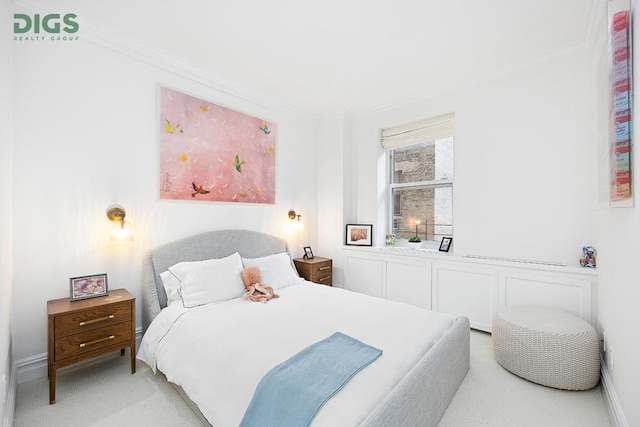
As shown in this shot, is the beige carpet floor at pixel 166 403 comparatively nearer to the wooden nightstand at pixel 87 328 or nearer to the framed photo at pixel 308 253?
the wooden nightstand at pixel 87 328

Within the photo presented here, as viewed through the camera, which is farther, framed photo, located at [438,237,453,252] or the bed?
framed photo, located at [438,237,453,252]

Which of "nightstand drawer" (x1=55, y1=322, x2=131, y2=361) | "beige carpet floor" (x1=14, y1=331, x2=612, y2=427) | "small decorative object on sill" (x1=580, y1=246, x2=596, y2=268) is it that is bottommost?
"beige carpet floor" (x1=14, y1=331, x2=612, y2=427)

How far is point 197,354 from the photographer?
174cm

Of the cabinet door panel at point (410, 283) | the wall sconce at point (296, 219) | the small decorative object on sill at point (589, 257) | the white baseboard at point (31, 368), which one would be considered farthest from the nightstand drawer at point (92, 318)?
the small decorative object on sill at point (589, 257)

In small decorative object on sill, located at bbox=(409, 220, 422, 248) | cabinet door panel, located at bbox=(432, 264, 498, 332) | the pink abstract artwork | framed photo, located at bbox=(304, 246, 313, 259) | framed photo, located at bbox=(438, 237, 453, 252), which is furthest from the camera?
framed photo, located at bbox=(304, 246, 313, 259)

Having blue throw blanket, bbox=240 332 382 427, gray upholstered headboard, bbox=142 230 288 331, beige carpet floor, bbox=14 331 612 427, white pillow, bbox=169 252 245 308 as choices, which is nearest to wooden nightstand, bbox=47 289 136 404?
beige carpet floor, bbox=14 331 612 427

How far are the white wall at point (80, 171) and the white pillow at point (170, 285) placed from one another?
269 mm

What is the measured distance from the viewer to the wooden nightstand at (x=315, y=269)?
3676mm

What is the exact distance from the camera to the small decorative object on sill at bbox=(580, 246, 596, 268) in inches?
95.0

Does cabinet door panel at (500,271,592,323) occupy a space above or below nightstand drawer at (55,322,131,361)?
above

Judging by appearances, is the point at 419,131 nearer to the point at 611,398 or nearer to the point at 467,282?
the point at 467,282

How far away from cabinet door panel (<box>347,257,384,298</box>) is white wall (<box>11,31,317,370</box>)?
82.0 inches

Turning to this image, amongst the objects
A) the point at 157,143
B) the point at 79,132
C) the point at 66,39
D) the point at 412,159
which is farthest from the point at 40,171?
the point at 412,159

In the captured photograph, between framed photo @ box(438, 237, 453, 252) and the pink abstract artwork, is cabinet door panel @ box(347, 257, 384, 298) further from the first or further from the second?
the pink abstract artwork
